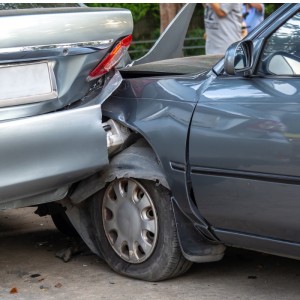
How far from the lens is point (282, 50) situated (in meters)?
4.75

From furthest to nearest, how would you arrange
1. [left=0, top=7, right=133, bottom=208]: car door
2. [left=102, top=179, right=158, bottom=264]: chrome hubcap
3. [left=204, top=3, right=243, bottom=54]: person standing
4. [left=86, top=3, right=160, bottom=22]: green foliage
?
[left=86, top=3, right=160, bottom=22]: green foliage < [left=204, top=3, right=243, bottom=54]: person standing < [left=102, top=179, right=158, bottom=264]: chrome hubcap < [left=0, top=7, right=133, bottom=208]: car door

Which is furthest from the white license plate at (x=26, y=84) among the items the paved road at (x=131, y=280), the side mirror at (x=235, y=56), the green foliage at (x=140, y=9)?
the green foliage at (x=140, y=9)

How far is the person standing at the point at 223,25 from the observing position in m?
9.02

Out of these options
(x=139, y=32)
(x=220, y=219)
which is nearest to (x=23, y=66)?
(x=220, y=219)

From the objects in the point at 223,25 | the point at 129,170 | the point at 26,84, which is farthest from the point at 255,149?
the point at 223,25

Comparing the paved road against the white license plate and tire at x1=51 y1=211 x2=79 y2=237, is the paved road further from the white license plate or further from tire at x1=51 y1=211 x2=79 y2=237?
the white license plate

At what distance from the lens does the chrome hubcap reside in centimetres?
514

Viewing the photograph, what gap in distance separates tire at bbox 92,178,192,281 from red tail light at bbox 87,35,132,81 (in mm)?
622

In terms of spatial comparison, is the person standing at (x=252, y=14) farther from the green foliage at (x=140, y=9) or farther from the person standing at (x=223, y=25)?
the green foliage at (x=140, y=9)

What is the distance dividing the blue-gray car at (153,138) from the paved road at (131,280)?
5.0 inches

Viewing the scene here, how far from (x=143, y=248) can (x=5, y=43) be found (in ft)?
4.58

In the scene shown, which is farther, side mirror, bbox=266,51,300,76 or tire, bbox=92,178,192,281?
tire, bbox=92,178,192,281

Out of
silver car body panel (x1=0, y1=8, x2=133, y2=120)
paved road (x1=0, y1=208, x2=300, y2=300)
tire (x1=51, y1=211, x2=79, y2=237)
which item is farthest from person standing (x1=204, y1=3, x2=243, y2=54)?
silver car body panel (x1=0, y1=8, x2=133, y2=120)

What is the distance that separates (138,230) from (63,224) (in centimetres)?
127
